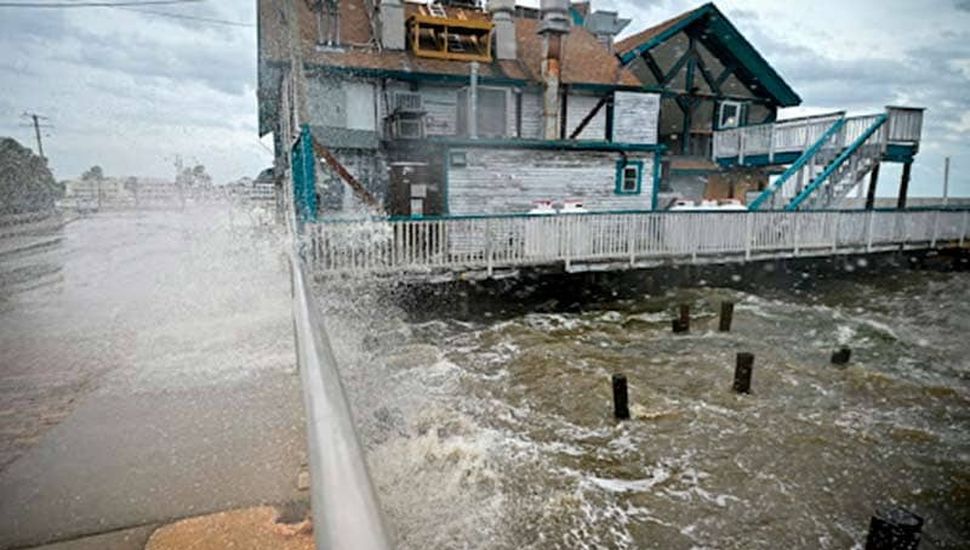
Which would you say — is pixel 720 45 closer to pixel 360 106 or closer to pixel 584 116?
pixel 584 116

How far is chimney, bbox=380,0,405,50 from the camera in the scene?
59.8 ft

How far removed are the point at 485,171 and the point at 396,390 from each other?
9535mm

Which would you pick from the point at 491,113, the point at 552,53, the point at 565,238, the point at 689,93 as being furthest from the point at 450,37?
the point at 689,93

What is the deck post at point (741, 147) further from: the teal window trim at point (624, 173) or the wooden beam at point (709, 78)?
the teal window trim at point (624, 173)

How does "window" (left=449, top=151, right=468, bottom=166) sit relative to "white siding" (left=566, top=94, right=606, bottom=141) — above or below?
below

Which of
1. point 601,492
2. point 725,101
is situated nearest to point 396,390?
point 601,492

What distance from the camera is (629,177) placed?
59.2 feet

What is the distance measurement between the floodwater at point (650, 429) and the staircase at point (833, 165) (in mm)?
6095

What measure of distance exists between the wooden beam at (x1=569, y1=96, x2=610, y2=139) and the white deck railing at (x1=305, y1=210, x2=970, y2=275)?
758 cm

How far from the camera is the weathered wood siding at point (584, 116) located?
20.2 metres

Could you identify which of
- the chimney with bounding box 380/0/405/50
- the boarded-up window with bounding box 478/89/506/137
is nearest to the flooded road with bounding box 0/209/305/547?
the boarded-up window with bounding box 478/89/506/137

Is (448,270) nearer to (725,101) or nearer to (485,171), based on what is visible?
(485,171)

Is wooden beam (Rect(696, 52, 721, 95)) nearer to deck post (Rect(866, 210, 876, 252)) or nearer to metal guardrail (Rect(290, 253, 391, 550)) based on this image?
deck post (Rect(866, 210, 876, 252))

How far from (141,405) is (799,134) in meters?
23.8
